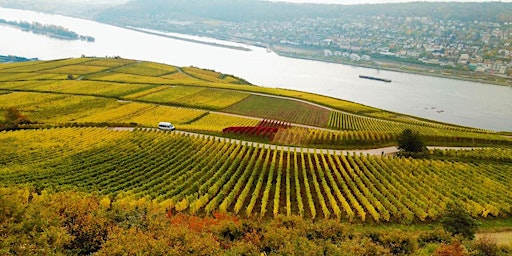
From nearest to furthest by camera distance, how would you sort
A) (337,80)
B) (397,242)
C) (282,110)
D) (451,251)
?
(451,251) < (397,242) < (282,110) < (337,80)

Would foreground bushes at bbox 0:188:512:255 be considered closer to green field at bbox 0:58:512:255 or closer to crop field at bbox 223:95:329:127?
green field at bbox 0:58:512:255

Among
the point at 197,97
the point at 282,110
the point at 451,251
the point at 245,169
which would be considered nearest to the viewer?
the point at 451,251

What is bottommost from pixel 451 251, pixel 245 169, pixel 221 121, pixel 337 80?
pixel 221 121

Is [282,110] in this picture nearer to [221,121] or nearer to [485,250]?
[221,121]

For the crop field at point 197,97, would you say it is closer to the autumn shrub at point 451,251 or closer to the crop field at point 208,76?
the crop field at point 208,76

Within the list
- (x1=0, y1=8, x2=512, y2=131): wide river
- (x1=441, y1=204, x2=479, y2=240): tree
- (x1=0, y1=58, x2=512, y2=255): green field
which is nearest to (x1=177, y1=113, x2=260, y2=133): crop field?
(x1=0, y1=58, x2=512, y2=255): green field

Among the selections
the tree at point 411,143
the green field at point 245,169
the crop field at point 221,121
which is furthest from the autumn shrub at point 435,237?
the crop field at point 221,121

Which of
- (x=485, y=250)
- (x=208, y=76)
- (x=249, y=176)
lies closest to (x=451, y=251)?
(x=485, y=250)

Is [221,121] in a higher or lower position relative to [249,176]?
lower
